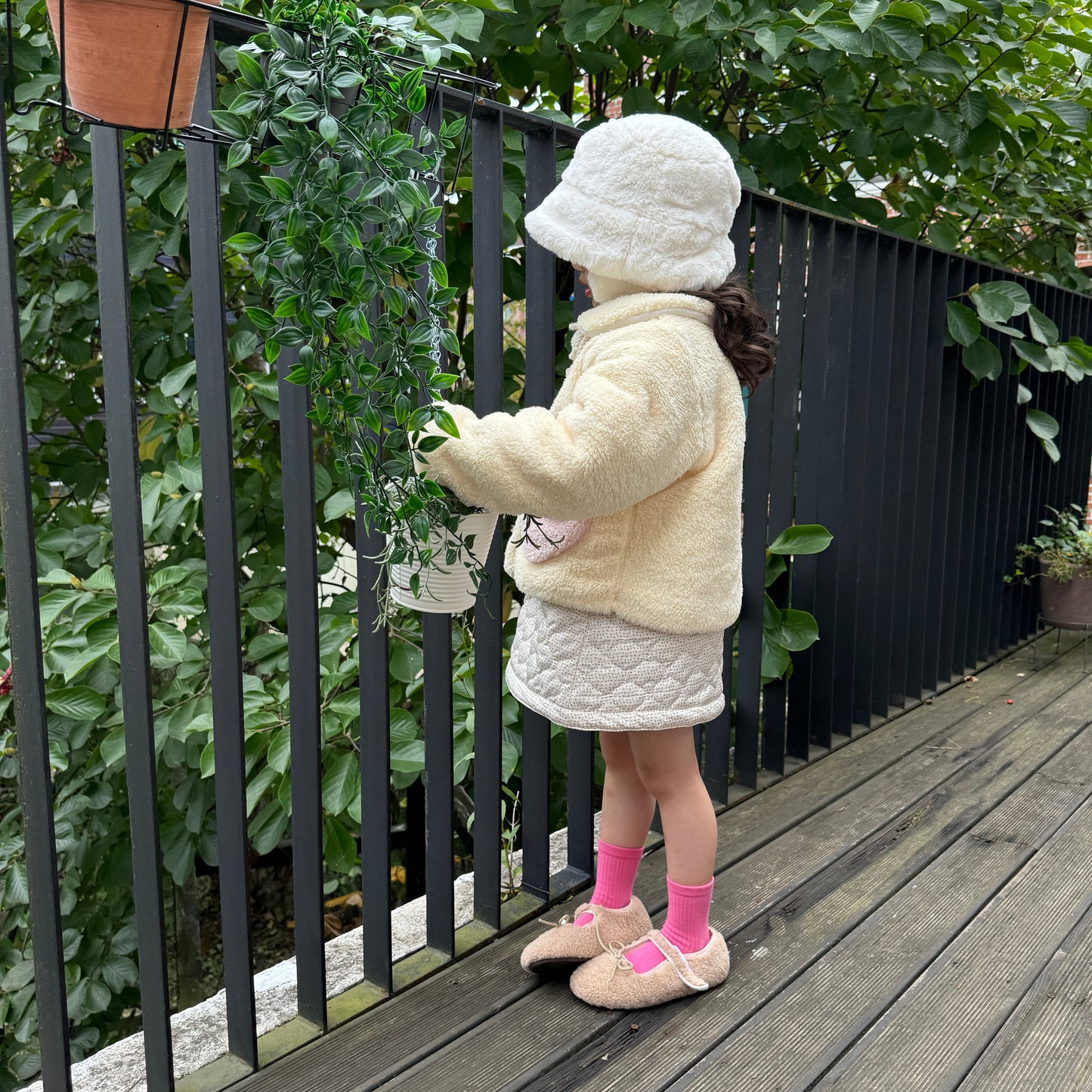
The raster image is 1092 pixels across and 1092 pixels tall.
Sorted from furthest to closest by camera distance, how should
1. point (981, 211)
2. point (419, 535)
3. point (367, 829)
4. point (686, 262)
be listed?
point (981, 211) → point (367, 829) → point (686, 262) → point (419, 535)

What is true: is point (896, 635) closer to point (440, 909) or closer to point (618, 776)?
point (618, 776)

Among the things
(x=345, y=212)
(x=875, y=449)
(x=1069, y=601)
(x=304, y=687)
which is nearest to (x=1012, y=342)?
(x=875, y=449)

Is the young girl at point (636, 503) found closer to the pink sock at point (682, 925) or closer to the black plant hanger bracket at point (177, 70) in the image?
the pink sock at point (682, 925)

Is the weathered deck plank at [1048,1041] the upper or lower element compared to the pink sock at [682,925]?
Answer: lower

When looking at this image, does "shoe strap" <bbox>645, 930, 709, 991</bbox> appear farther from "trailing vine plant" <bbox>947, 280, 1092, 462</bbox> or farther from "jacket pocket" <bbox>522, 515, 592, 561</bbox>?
"trailing vine plant" <bbox>947, 280, 1092, 462</bbox>

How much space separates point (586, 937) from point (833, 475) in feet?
4.70

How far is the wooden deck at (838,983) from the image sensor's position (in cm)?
149

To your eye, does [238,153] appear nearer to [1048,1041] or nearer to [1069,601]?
[1048,1041]

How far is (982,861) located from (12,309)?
200 centimetres

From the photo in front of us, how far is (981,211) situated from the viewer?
3.61 metres

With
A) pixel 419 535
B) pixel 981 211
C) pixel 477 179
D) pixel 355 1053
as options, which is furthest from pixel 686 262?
pixel 981 211

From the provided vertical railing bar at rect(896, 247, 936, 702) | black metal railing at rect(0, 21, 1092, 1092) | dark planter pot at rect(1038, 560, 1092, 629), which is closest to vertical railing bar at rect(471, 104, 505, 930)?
black metal railing at rect(0, 21, 1092, 1092)

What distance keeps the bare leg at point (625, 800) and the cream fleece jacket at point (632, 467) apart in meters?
0.31

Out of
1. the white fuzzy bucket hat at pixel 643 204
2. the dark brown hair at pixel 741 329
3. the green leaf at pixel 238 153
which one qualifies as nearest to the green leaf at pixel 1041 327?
the dark brown hair at pixel 741 329
